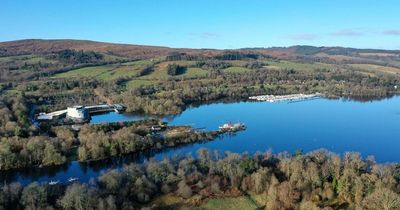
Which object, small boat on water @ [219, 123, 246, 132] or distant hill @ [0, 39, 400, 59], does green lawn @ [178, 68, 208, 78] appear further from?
small boat on water @ [219, 123, 246, 132]

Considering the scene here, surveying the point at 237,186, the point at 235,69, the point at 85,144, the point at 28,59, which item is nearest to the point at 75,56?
the point at 28,59

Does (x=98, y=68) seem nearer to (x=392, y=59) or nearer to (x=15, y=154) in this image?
(x=15, y=154)

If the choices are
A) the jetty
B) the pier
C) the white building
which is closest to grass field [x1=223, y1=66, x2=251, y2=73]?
the jetty

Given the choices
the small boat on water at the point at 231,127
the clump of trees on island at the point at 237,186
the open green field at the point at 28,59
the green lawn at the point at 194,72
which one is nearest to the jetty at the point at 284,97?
the green lawn at the point at 194,72

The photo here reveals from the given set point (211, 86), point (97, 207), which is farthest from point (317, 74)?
point (97, 207)

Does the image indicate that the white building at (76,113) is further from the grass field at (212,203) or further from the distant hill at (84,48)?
the distant hill at (84,48)

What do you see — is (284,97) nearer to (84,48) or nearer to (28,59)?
(28,59)
